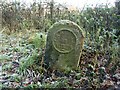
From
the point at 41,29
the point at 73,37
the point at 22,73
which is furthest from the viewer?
the point at 41,29

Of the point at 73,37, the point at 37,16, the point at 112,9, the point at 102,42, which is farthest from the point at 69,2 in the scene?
the point at 73,37

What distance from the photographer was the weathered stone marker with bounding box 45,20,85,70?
4.41m

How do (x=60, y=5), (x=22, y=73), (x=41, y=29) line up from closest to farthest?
(x=22, y=73), (x=41, y=29), (x=60, y=5)

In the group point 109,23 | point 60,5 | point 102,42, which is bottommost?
point 102,42

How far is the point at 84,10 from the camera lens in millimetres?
6633

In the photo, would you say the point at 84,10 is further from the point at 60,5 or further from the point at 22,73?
the point at 22,73

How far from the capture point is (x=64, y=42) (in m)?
4.43

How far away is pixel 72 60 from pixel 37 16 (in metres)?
2.82

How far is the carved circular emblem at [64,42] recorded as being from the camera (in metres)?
4.42

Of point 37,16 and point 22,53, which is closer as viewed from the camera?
point 22,53

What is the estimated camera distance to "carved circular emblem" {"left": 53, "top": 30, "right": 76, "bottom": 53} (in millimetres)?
4418

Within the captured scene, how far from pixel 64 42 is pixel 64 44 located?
3 cm

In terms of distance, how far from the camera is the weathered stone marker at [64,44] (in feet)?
14.5

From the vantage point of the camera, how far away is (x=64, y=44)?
443 centimetres
